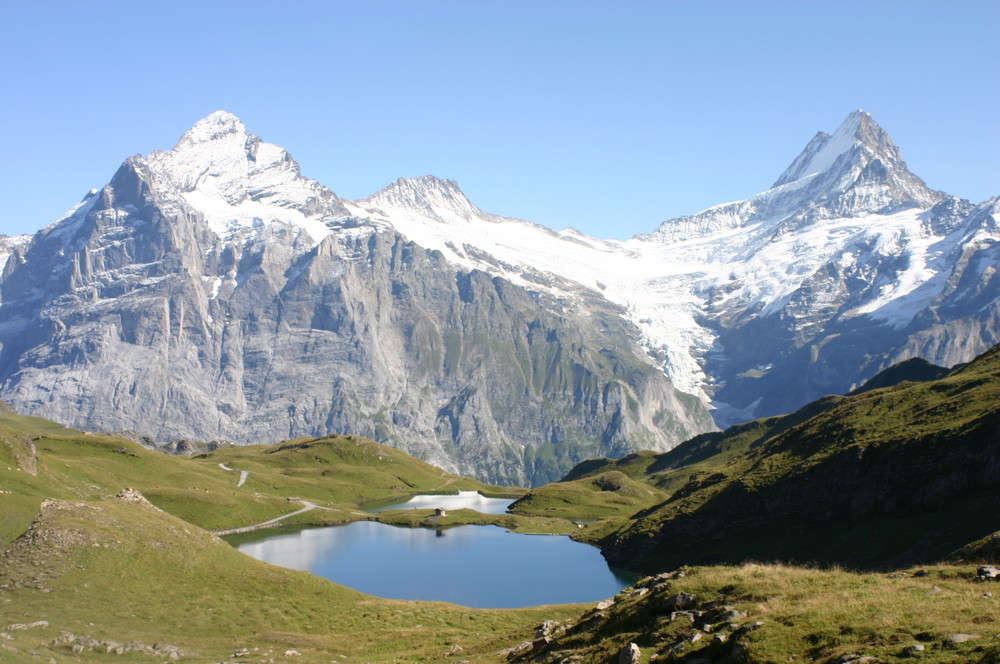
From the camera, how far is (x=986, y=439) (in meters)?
97.3

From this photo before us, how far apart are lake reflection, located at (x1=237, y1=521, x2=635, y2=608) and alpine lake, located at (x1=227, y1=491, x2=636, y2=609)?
5.9 inches

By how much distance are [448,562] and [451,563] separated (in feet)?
3.83

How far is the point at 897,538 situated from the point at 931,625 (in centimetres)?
7428

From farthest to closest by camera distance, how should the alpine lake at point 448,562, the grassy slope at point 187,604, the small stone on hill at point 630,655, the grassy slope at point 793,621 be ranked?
1. the alpine lake at point 448,562
2. the grassy slope at point 187,604
3. the small stone on hill at point 630,655
4. the grassy slope at point 793,621

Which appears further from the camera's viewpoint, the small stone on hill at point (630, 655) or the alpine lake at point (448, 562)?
the alpine lake at point (448, 562)

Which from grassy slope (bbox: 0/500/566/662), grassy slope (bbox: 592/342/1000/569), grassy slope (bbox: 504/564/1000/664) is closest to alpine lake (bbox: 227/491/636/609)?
grassy slope (bbox: 592/342/1000/569)

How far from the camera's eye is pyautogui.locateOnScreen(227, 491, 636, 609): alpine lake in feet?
417

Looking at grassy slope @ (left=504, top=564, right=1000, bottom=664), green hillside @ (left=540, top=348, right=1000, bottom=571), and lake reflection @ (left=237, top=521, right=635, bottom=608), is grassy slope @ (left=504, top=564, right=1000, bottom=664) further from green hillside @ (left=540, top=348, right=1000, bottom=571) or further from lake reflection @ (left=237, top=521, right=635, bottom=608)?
lake reflection @ (left=237, top=521, right=635, bottom=608)

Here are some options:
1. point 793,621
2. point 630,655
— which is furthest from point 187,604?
point 793,621

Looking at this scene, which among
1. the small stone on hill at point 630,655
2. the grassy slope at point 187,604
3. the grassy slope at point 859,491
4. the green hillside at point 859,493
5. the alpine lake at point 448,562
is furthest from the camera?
the alpine lake at point 448,562

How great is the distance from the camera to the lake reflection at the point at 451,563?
127 meters

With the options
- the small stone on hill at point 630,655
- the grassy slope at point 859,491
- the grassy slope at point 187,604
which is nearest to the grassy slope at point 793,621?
the small stone on hill at point 630,655

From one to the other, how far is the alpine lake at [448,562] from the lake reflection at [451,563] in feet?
0.49

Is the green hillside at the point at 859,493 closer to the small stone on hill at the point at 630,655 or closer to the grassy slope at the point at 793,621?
the grassy slope at the point at 793,621
